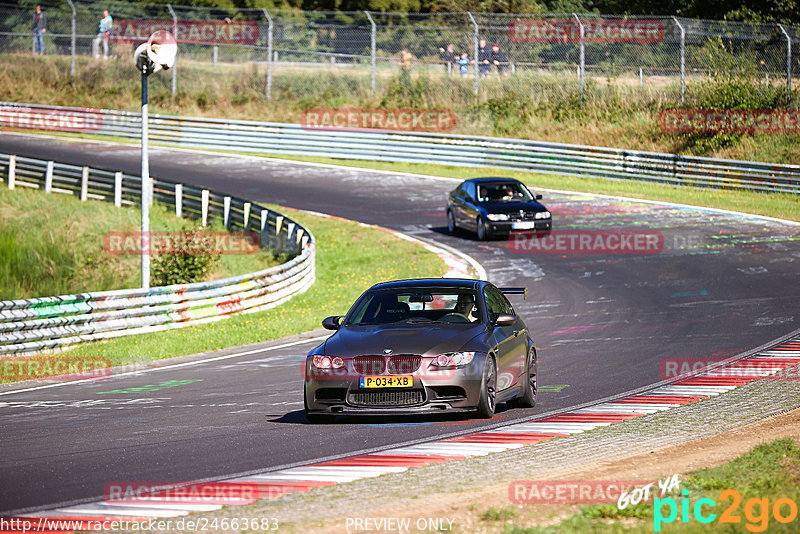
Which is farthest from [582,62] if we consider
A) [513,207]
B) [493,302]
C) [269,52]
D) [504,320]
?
[504,320]

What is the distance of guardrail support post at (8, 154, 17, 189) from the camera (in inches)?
1454

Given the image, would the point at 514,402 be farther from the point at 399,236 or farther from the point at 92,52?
the point at 92,52

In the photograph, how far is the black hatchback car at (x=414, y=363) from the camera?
10.1 m

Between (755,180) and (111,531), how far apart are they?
98.3ft

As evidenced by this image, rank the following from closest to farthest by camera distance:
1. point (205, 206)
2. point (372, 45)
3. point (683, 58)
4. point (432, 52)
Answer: point (205, 206) → point (683, 58) → point (372, 45) → point (432, 52)

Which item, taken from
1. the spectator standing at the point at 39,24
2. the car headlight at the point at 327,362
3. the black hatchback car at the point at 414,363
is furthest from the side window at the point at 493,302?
the spectator standing at the point at 39,24

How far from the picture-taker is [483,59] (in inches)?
1678

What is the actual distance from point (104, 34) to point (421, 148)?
56.4 ft

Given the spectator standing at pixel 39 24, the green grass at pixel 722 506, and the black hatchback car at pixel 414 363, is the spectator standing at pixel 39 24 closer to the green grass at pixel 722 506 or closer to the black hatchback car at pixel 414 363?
the black hatchback car at pixel 414 363

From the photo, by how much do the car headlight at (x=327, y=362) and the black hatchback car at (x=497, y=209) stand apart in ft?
56.7

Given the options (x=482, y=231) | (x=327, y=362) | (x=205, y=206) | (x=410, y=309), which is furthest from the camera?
(x=205, y=206)

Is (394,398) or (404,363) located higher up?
(404,363)

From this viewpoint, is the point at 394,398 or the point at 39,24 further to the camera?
the point at 39,24

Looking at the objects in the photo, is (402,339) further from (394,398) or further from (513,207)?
(513,207)
